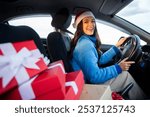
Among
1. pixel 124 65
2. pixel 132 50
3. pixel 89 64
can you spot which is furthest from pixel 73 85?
pixel 132 50

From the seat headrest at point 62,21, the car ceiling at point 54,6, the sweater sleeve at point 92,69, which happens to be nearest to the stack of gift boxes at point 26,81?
the sweater sleeve at point 92,69

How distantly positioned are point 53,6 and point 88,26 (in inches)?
31.7

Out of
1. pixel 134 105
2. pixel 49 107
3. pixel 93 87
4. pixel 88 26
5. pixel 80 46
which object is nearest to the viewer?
pixel 49 107

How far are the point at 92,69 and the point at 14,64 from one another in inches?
39.0

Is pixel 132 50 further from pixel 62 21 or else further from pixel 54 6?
pixel 54 6

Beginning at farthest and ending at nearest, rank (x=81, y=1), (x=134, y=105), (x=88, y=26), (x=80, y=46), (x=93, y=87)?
(x=81, y=1), (x=88, y=26), (x=80, y=46), (x=93, y=87), (x=134, y=105)

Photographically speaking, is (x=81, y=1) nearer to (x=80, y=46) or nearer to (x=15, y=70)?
(x=80, y=46)

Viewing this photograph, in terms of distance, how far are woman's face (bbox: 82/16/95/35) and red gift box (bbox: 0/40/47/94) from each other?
1002 mm

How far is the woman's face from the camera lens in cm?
219

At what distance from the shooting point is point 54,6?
2.89 m

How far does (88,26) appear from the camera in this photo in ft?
7.22

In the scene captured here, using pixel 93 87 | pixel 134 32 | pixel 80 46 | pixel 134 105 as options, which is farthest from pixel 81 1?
pixel 134 105

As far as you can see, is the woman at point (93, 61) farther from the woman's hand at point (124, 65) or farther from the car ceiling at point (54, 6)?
the car ceiling at point (54, 6)

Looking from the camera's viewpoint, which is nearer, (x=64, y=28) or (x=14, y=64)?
(x=14, y=64)
